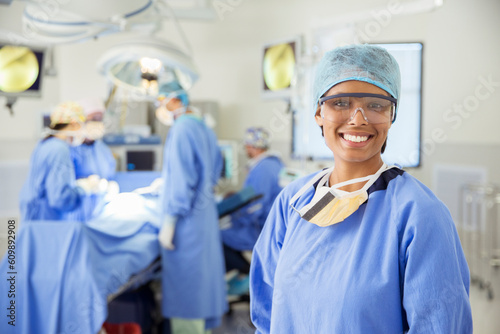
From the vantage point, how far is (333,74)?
79 cm

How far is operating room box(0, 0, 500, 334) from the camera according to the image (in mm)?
939

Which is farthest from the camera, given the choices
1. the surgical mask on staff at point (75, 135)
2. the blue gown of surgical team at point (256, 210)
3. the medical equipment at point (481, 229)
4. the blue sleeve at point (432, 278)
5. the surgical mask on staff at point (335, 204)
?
the blue gown of surgical team at point (256, 210)

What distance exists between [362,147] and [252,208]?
1.96m

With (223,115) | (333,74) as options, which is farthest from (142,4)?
(223,115)

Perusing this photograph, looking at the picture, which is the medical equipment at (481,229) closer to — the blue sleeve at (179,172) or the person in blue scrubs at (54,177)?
the blue sleeve at (179,172)

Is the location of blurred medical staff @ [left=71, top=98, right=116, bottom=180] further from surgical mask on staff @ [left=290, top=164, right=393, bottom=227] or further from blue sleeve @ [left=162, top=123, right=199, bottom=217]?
surgical mask on staff @ [left=290, top=164, right=393, bottom=227]

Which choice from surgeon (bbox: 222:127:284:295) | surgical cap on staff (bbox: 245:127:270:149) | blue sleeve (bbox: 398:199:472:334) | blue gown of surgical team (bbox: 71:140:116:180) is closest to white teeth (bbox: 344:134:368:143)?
blue sleeve (bbox: 398:199:472:334)

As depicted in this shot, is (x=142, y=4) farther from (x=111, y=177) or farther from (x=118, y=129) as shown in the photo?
(x=118, y=129)

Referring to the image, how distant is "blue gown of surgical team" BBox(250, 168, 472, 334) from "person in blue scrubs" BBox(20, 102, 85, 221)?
4.00 ft

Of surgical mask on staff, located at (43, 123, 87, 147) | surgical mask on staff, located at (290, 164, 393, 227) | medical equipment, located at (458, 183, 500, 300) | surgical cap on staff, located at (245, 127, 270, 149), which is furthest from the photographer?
surgical cap on staff, located at (245, 127, 270, 149)

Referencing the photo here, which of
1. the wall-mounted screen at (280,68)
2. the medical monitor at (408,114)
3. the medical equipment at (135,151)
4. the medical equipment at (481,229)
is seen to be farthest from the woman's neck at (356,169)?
the medical equipment at (481,229)

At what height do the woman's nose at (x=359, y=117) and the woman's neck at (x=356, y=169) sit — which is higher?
the woman's nose at (x=359, y=117)

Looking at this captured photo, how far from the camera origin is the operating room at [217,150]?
3.08ft

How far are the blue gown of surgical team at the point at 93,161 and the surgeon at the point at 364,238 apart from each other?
1476mm
